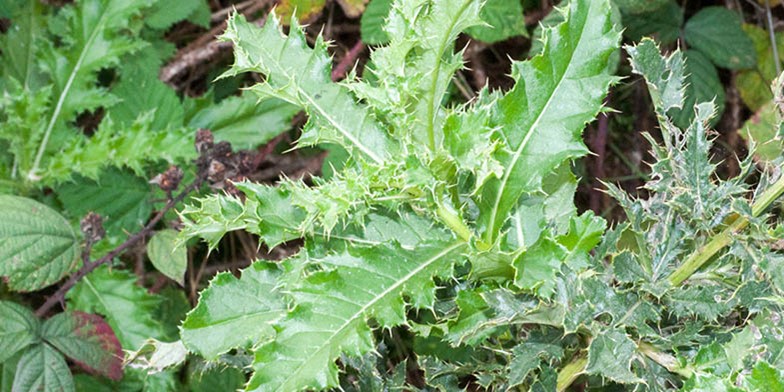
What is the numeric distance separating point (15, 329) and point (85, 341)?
20 cm

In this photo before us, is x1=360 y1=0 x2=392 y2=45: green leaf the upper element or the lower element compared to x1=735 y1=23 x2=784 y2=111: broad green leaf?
upper

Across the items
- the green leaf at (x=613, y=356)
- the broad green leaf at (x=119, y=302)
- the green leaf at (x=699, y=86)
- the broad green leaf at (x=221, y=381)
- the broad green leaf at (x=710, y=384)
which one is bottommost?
the broad green leaf at (x=221, y=381)

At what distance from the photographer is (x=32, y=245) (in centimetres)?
242

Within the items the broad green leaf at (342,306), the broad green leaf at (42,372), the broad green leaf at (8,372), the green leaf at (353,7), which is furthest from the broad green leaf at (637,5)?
the broad green leaf at (8,372)

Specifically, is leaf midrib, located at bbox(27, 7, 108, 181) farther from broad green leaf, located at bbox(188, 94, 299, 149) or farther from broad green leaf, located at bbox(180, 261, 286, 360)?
broad green leaf, located at bbox(180, 261, 286, 360)

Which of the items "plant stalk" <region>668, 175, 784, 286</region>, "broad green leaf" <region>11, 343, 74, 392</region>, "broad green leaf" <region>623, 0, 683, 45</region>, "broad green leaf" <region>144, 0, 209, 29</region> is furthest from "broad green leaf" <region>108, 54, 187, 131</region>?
"plant stalk" <region>668, 175, 784, 286</region>

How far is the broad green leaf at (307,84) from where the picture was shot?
5.46 ft

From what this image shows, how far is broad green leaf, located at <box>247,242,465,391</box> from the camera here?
142cm

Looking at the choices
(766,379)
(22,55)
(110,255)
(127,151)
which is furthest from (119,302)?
(766,379)

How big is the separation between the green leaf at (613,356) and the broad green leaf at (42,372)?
1609 millimetres

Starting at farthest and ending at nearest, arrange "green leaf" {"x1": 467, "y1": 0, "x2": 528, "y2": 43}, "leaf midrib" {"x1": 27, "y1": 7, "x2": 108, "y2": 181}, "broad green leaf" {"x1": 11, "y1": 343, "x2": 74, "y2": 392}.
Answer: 1. "leaf midrib" {"x1": 27, "y1": 7, "x2": 108, "y2": 181}
2. "green leaf" {"x1": 467, "y1": 0, "x2": 528, "y2": 43}
3. "broad green leaf" {"x1": 11, "y1": 343, "x2": 74, "y2": 392}

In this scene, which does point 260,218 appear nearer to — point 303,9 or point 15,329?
point 15,329

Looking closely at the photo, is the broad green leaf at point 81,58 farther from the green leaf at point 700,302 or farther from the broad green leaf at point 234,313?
the green leaf at point 700,302

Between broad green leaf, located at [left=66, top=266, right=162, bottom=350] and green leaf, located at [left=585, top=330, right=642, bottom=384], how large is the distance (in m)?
1.61
